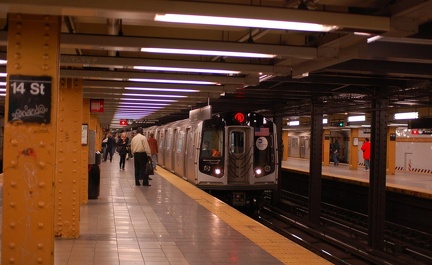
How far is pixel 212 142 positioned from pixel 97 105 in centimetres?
395

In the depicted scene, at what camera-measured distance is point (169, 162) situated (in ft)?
67.8

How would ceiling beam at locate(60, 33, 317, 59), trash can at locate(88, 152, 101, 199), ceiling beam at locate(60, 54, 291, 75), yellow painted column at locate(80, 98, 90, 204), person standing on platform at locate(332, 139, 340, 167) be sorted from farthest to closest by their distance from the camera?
person standing on platform at locate(332, 139, 340, 167) → trash can at locate(88, 152, 101, 199) → yellow painted column at locate(80, 98, 90, 204) → ceiling beam at locate(60, 54, 291, 75) → ceiling beam at locate(60, 33, 317, 59)

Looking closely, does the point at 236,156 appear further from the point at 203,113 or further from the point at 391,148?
the point at 391,148

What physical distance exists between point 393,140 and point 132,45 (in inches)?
757

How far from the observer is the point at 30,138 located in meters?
4.14

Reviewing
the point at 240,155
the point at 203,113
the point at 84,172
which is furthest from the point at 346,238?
the point at 84,172

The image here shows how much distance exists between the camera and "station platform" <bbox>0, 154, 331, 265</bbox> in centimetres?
603

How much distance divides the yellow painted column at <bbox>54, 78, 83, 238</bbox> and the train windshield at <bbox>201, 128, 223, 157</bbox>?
689 cm

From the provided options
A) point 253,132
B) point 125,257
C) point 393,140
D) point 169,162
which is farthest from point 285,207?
point 125,257

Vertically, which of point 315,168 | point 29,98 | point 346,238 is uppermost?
point 29,98

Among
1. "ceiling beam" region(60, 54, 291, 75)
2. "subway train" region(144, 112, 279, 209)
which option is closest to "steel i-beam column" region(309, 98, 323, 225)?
"subway train" region(144, 112, 279, 209)

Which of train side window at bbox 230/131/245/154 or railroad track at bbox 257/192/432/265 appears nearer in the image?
railroad track at bbox 257/192/432/265

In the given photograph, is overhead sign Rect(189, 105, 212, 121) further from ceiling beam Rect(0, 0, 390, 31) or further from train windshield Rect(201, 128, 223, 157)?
ceiling beam Rect(0, 0, 390, 31)

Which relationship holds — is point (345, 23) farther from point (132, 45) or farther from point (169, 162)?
point (169, 162)
